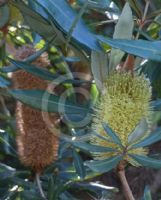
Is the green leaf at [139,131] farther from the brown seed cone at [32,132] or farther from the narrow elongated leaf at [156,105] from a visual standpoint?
the brown seed cone at [32,132]

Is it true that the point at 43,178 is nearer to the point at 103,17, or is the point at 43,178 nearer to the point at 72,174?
the point at 72,174

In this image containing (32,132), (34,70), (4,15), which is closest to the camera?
(34,70)

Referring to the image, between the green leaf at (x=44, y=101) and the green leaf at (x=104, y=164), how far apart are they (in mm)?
167

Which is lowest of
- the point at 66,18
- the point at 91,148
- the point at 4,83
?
the point at 91,148

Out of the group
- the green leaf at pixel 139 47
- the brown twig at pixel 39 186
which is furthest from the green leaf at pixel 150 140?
the brown twig at pixel 39 186

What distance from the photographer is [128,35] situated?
1.10m

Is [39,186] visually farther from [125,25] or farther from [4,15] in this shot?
[125,25]

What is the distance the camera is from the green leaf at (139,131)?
999 mm

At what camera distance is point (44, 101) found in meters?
1.18

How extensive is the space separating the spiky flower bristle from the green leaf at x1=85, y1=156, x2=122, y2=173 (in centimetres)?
4

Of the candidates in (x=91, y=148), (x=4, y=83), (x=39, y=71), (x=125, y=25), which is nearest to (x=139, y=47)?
(x=125, y=25)

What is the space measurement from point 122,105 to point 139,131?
11 cm

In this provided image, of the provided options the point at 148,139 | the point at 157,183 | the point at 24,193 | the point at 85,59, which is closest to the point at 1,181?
the point at 24,193

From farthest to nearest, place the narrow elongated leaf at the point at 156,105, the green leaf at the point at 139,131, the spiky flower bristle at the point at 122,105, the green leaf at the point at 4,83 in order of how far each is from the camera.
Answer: the green leaf at the point at 4,83 < the narrow elongated leaf at the point at 156,105 < the spiky flower bristle at the point at 122,105 < the green leaf at the point at 139,131
